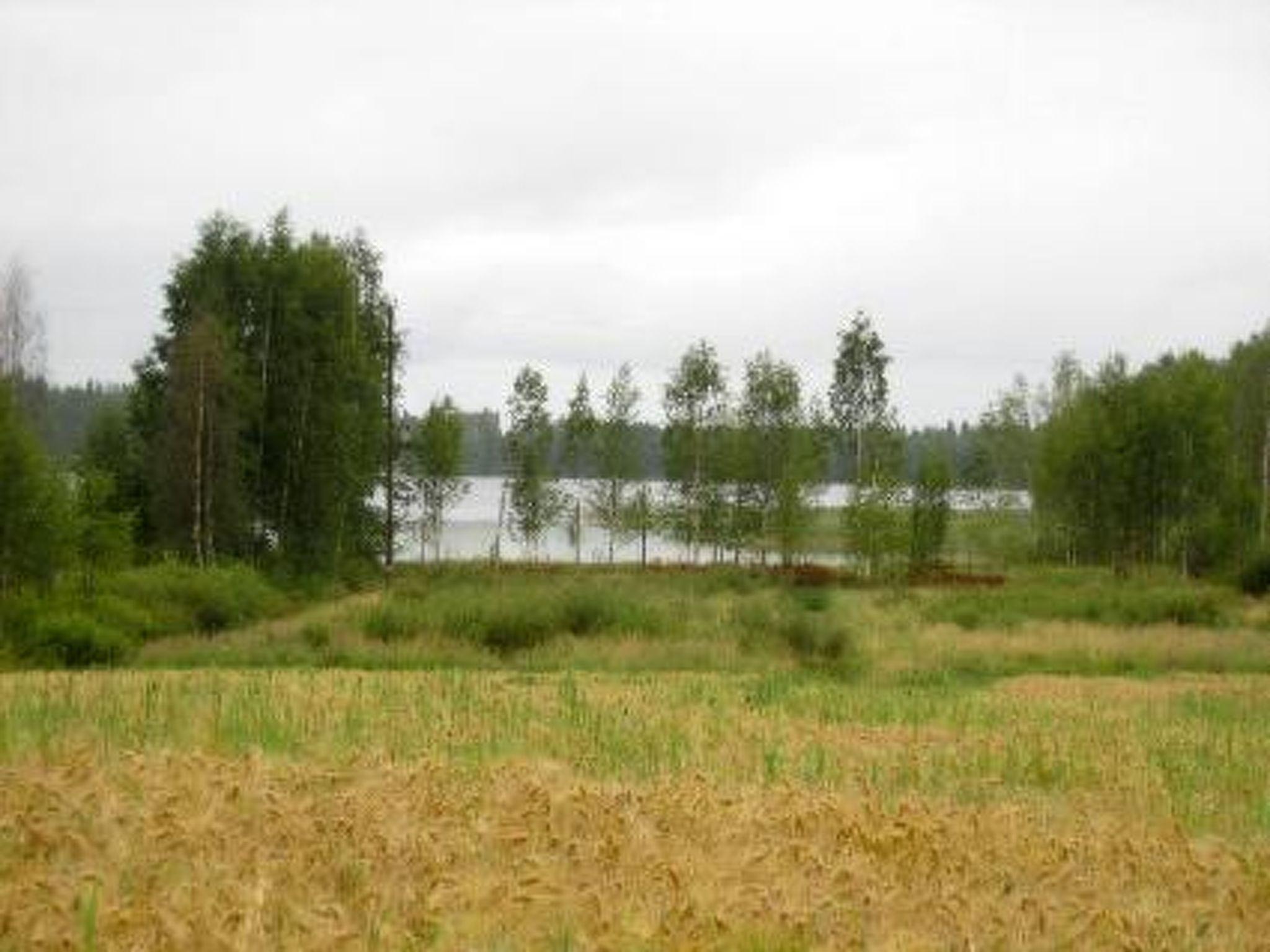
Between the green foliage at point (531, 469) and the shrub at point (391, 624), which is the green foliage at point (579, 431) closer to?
the green foliage at point (531, 469)

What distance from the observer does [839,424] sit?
70125 mm

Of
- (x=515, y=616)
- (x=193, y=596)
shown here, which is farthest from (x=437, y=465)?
(x=515, y=616)

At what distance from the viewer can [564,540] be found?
126000 millimetres

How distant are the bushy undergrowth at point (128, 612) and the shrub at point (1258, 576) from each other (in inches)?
1359

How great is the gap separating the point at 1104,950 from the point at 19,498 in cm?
2750

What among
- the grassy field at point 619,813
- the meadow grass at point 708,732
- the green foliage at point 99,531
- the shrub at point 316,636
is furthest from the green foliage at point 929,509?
the meadow grass at point 708,732

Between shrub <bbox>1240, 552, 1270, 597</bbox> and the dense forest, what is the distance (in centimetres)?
440

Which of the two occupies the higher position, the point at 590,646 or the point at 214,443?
the point at 214,443

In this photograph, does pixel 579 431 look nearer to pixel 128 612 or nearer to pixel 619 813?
pixel 128 612

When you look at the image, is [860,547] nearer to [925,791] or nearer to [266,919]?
[925,791]

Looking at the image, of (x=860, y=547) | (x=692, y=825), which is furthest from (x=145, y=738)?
(x=860, y=547)

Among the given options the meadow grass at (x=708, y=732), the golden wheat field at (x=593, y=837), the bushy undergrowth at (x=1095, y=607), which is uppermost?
the golden wheat field at (x=593, y=837)

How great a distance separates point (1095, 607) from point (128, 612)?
2774 centimetres

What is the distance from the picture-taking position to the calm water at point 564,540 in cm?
7350
